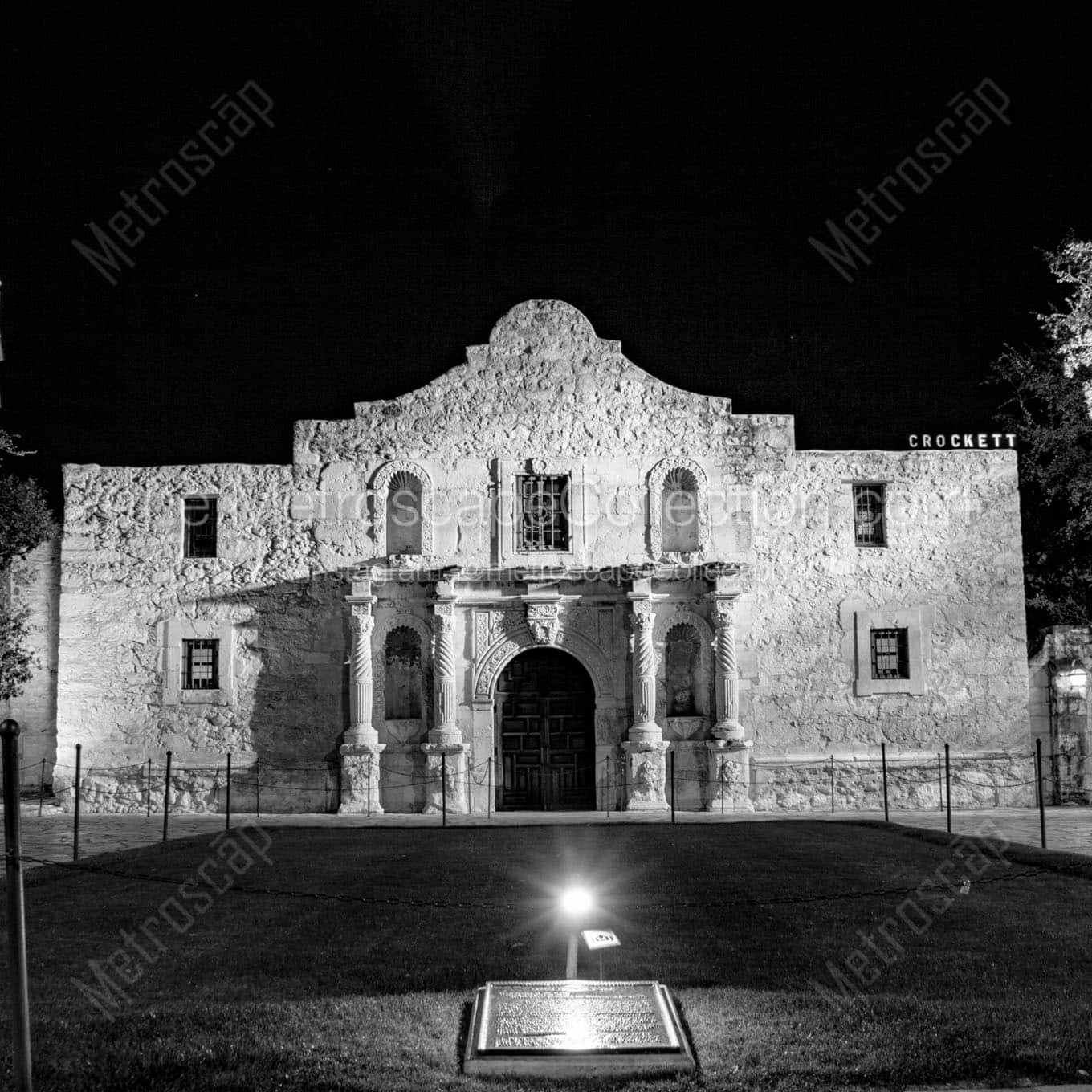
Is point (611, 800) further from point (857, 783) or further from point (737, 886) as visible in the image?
A: point (737, 886)

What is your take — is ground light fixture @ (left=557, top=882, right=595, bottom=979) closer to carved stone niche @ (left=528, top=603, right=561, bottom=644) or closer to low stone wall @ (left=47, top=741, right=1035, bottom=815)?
low stone wall @ (left=47, top=741, right=1035, bottom=815)

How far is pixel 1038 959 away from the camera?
9.25m

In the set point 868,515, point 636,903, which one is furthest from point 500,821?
point 636,903

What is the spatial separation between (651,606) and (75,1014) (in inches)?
700

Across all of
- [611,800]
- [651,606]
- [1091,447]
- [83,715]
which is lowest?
[611,800]

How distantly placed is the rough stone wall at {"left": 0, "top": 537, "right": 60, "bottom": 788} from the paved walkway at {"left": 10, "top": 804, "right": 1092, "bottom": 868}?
173cm

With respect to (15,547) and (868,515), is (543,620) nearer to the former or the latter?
(868,515)

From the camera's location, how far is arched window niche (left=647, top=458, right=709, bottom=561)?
2541 centimetres

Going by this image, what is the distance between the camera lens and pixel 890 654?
25562 mm

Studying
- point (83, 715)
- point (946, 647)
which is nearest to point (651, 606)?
point (946, 647)

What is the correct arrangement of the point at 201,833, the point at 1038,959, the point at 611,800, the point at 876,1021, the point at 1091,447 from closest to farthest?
1. the point at 876,1021
2. the point at 1038,959
3. the point at 201,833
4. the point at 611,800
5. the point at 1091,447

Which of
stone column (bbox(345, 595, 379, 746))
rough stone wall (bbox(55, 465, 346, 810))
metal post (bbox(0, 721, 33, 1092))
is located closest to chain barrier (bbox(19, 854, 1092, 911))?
metal post (bbox(0, 721, 33, 1092))

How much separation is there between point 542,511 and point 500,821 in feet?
21.7

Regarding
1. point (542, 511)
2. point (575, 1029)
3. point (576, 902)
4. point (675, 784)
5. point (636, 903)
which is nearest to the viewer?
point (575, 1029)
